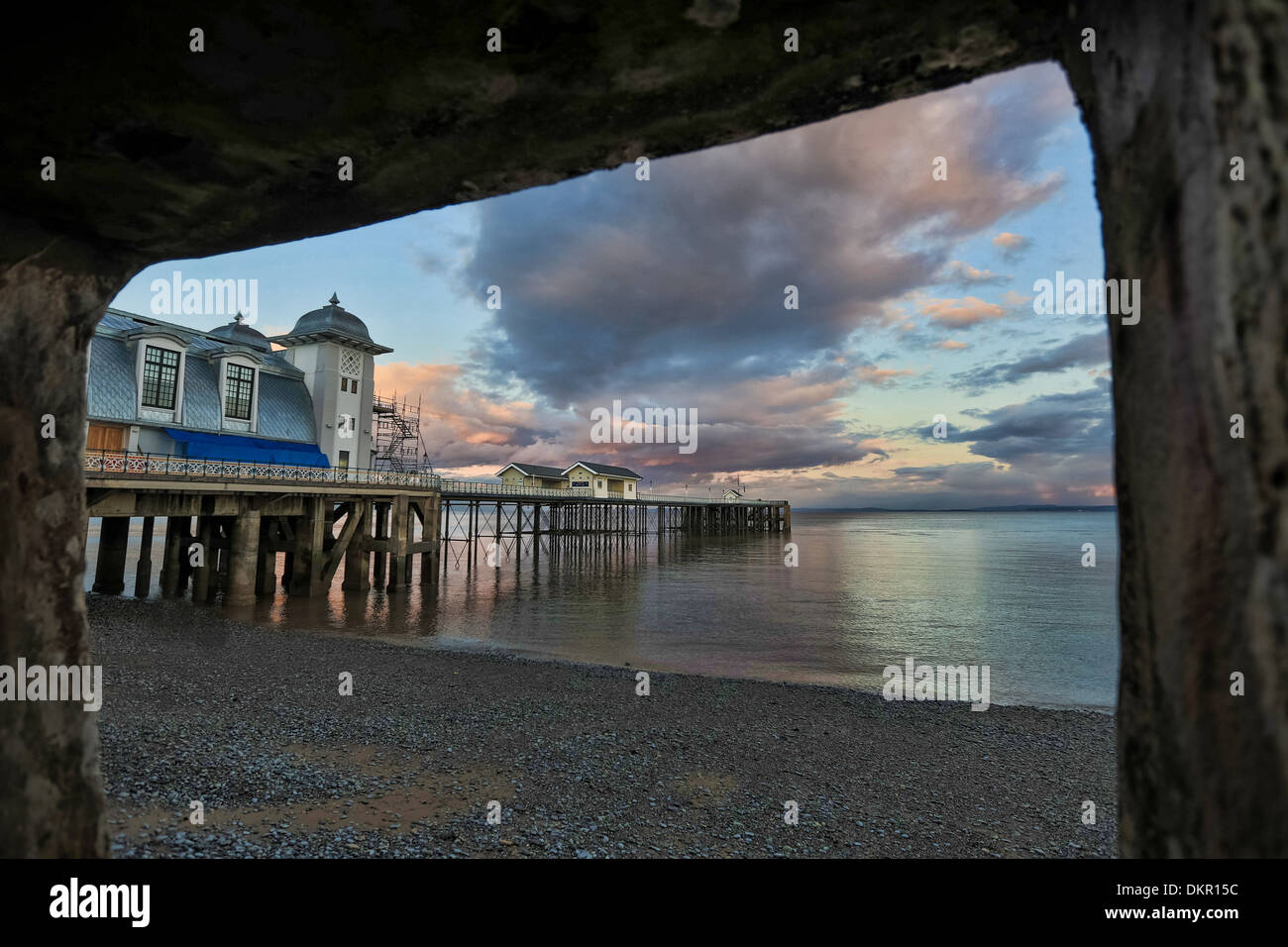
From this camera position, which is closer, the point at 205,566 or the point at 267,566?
the point at 205,566

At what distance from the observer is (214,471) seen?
19.8 m

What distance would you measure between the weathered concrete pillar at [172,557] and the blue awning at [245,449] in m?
2.57

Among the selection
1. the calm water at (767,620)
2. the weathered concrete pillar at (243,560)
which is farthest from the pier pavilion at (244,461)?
the calm water at (767,620)

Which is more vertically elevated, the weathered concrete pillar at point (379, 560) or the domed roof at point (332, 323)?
the domed roof at point (332, 323)

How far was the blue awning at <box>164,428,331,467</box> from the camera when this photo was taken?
21812 millimetres

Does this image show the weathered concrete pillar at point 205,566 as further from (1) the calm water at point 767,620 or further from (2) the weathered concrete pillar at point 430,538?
(2) the weathered concrete pillar at point 430,538

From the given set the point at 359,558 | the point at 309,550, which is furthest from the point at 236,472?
the point at 359,558

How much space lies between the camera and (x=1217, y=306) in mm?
1086

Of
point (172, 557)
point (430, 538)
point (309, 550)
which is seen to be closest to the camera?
point (172, 557)

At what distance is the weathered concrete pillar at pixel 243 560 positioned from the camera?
18.6 m

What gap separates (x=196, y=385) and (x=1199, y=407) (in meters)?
28.3

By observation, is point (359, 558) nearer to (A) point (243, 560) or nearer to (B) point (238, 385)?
(A) point (243, 560)

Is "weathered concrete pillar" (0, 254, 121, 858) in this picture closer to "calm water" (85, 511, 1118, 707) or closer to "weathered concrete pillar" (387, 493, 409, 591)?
"calm water" (85, 511, 1118, 707)
